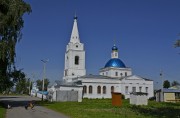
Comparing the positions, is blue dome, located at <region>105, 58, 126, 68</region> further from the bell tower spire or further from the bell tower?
the bell tower spire

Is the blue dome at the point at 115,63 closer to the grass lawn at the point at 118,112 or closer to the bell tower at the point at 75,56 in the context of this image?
the bell tower at the point at 75,56

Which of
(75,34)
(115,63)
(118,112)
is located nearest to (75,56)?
(75,34)

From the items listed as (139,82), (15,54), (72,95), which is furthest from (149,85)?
(15,54)

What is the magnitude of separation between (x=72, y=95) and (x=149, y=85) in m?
38.7

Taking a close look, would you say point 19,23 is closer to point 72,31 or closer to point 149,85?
point 72,31

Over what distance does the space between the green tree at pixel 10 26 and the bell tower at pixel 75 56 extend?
50.6 meters

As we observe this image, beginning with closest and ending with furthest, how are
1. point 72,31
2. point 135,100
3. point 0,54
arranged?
point 0,54
point 135,100
point 72,31

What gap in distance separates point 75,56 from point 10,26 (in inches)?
2069

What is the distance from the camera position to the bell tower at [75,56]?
80.2 metres

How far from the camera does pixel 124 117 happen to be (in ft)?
69.2

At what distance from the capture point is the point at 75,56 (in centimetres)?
8069

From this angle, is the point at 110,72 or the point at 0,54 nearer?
the point at 0,54

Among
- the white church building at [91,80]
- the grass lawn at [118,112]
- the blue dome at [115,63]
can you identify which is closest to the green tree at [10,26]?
the grass lawn at [118,112]

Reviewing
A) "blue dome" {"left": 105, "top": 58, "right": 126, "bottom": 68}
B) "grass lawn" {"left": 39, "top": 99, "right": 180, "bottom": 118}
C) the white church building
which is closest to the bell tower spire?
the white church building
